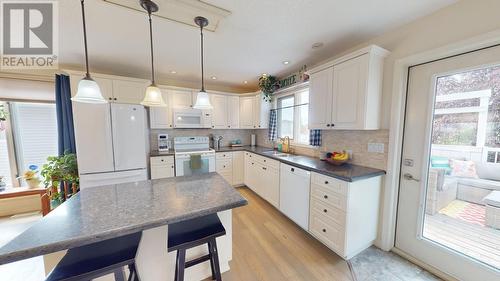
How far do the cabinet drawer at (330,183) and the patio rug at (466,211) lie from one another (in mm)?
990

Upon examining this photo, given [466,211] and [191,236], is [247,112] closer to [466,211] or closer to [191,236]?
[191,236]

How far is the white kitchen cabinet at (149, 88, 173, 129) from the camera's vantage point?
3.38 metres

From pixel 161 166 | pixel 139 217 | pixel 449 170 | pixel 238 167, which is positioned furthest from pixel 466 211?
pixel 161 166

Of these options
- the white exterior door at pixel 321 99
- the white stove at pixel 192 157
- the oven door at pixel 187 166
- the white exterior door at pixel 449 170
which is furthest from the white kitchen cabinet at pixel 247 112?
the white exterior door at pixel 449 170

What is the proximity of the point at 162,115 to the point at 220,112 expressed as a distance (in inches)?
48.3

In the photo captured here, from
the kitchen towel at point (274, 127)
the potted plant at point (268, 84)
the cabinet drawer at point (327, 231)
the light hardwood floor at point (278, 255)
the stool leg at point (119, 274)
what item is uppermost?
the potted plant at point (268, 84)

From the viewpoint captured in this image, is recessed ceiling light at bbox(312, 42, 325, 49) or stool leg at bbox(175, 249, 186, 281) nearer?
stool leg at bbox(175, 249, 186, 281)

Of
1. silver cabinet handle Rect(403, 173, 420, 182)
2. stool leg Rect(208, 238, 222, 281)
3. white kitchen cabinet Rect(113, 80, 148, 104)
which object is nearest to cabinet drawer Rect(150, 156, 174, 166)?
white kitchen cabinet Rect(113, 80, 148, 104)

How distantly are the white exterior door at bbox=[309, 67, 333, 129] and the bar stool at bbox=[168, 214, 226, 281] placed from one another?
183 centimetres

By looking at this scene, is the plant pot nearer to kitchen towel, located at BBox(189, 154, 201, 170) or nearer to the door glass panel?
kitchen towel, located at BBox(189, 154, 201, 170)

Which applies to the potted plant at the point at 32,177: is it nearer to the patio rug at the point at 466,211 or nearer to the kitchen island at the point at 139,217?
the kitchen island at the point at 139,217

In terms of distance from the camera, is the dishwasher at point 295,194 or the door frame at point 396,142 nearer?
the door frame at point 396,142

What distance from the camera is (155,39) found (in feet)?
6.73

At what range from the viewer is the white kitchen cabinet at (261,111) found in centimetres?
386
